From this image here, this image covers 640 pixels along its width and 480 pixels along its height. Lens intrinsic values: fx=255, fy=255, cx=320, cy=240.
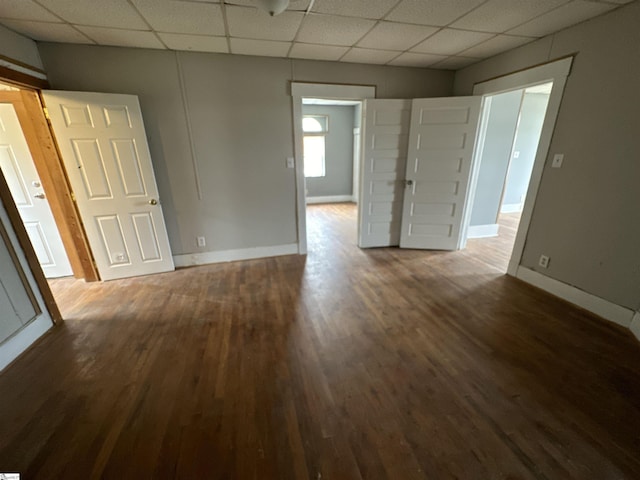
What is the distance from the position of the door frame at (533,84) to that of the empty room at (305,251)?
29 mm

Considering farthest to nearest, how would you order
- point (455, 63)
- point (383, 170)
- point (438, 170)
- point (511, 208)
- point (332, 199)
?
point (332, 199), point (511, 208), point (383, 170), point (438, 170), point (455, 63)

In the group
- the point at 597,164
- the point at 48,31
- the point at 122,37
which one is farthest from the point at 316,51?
→ the point at 597,164

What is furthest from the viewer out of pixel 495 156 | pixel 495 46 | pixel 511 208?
pixel 511 208

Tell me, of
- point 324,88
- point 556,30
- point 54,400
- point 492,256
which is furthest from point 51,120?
point 492,256

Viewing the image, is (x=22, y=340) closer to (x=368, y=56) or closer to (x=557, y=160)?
(x=368, y=56)

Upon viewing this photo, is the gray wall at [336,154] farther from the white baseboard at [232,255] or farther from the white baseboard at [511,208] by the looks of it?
the white baseboard at [232,255]

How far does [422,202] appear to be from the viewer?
370 cm

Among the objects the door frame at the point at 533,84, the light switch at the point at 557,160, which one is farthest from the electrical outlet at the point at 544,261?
the light switch at the point at 557,160

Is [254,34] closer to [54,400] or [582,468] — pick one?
[54,400]

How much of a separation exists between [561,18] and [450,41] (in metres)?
0.85

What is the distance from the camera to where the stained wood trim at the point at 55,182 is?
250 cm

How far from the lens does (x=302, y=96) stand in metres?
3.21

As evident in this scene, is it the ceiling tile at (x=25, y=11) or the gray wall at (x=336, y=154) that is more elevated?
the ceiling tile at (x=25, y=11)

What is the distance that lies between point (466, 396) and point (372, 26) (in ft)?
9.73
